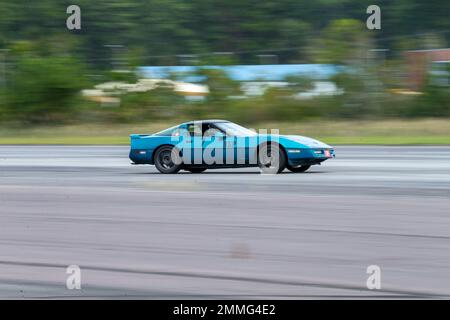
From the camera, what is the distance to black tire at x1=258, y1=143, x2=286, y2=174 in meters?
15.9

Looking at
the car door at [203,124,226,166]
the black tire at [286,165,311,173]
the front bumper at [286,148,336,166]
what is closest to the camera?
the front bumper at [286,148,336,166]

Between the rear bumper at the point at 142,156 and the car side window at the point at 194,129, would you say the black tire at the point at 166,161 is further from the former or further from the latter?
the car side window at the point at 194,129

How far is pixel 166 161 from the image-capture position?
16906mm

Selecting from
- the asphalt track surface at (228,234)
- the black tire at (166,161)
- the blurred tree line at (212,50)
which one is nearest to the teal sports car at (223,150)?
the black tire at (166,161)

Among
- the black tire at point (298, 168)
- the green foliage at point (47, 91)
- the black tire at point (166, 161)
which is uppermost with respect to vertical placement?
the green foliage at point (47, 91)

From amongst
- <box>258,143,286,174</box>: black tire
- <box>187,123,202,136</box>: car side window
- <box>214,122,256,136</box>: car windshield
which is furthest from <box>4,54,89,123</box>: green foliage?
<box>258,143,286,174</box>: black tire

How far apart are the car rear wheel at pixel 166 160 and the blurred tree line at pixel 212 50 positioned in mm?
21241

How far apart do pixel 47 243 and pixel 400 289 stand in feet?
13.3

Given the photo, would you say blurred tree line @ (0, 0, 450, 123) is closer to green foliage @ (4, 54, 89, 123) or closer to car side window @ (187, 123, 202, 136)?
green foliage @ (4, 54, 89, 123)

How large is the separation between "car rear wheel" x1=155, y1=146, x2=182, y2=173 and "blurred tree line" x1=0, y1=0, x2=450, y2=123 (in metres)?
21.2

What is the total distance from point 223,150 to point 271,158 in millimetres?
983

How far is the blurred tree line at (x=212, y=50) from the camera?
128ft

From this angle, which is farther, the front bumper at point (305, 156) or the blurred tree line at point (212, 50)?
the blurred tree line at point (212, 50)
